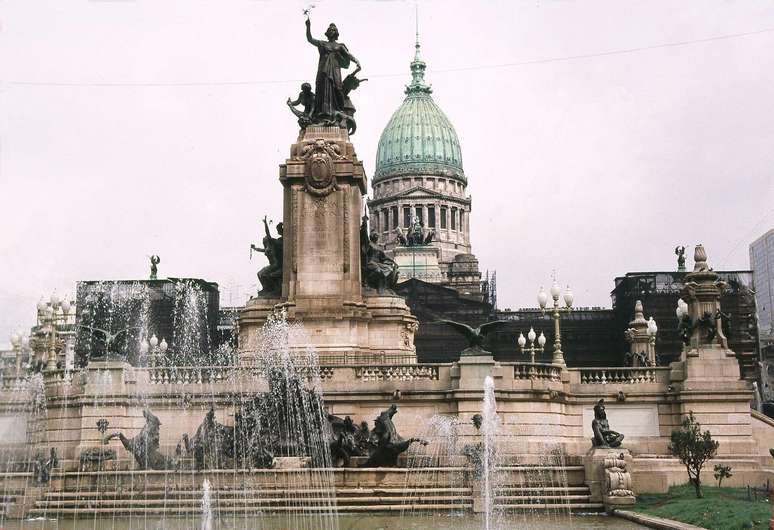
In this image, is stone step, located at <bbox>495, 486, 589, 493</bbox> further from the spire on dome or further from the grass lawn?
the spire on dome

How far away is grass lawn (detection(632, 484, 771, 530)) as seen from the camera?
23.0 meters

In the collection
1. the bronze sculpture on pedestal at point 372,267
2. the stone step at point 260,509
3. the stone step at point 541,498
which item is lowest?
the stone step at point 260,509

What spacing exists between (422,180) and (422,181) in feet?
0.60

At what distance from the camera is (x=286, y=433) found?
33.5 metres

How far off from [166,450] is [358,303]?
1037 centimetres

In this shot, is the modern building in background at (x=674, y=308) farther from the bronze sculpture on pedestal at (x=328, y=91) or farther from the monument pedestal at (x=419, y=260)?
the bronze sculpture on pedestal at (x=328, y=91)

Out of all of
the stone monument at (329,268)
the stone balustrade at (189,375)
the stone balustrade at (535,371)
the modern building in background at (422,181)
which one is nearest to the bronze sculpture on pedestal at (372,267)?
the stone monument at (329,268)

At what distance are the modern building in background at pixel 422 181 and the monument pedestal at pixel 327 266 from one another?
10029 cm

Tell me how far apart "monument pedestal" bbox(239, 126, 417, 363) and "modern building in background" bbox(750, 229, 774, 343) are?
6749 cm

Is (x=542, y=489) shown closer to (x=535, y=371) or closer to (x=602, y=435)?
(x=602, y=435)

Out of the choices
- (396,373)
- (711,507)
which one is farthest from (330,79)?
(711,507)

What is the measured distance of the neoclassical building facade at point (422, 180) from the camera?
483 ft

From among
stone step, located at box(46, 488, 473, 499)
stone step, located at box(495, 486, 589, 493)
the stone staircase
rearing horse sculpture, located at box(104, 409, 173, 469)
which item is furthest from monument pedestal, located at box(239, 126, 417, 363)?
stone step, located at box(495, 486, 589, 493)

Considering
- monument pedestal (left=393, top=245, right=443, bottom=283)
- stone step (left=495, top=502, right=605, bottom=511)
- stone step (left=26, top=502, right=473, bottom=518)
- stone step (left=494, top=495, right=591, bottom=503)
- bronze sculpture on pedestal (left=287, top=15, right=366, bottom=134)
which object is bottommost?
stone step (left=495, top=502, right=605, bottom=511)
